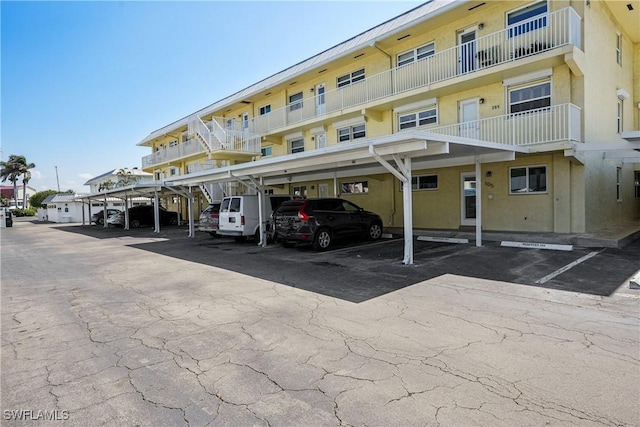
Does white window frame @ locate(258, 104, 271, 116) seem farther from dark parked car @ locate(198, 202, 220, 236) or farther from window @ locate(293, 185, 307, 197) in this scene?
dark parked car @ locate(198, 202, 220, 236)

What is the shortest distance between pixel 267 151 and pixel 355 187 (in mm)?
7438

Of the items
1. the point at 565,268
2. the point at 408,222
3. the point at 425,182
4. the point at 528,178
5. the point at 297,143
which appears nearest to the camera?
the point at 565,268

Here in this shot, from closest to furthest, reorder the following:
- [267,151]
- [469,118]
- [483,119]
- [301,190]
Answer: [483,119]
[469,118]
[301,190]
[267,151]

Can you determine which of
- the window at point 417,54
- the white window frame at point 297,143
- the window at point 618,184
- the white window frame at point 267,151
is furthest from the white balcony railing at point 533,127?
the white window frame at point 267,151

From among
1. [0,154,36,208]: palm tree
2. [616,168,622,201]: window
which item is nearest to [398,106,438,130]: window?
[616,168,622,201]: window

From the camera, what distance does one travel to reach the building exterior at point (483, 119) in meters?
11.1

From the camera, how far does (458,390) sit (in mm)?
3264

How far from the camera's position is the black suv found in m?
11.7

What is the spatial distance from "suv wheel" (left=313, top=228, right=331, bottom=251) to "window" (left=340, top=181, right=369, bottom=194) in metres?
6.71

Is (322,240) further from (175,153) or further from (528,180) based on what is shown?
(175,153)

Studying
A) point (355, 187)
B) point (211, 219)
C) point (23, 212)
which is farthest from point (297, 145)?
point (23, 212)

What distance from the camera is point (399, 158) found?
9250 millimetres

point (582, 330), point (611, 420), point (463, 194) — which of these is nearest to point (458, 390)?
point (611, 420)

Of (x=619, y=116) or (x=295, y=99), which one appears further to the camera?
(x=295, y=99)
